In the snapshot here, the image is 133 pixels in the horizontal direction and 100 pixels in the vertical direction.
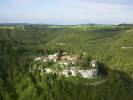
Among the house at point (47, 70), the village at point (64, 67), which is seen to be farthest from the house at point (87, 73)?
the house at point (47, 70)

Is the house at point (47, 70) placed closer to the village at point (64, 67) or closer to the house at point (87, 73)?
the village at point (64, 67)

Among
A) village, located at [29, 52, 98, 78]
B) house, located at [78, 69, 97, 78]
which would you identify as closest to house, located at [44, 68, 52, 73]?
village, located at [29, 52, 98, 78]

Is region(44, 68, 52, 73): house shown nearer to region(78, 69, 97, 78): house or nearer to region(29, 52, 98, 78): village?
region(29, 52, 98, 78): village

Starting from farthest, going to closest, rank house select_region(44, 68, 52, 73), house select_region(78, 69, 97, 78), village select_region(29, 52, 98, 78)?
house select_region(44, 68, 52, 73) < village select_region(29, 52, 98, 78) < house select_region(78, 69, 97, 78)

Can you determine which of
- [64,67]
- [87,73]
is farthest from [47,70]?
[87,73]

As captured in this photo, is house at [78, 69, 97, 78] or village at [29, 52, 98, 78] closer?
house at [78, 69, 97, 78]

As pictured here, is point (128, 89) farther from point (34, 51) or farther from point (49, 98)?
point (34, 51)

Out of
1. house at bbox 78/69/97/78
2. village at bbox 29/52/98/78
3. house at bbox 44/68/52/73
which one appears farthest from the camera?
house at bbox 44/68/52/73

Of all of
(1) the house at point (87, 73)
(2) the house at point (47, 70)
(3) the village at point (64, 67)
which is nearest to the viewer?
(1) the house at point (87, 73)

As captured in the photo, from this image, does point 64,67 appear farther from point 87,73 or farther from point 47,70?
point 87,73
